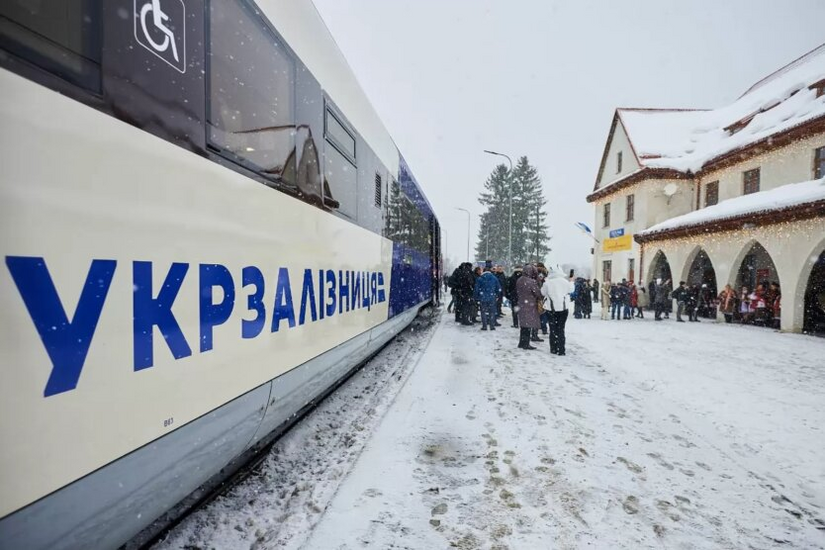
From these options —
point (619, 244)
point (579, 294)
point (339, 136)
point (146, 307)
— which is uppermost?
point (619, 244)

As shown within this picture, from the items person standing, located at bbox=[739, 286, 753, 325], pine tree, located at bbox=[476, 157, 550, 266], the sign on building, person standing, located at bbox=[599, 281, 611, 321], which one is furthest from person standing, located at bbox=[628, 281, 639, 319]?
pine tree, located at bbox=[476, 157, 550, 266]

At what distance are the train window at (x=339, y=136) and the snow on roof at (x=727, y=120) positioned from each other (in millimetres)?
16605

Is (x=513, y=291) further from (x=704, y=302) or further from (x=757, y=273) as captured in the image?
(x=757, y=273)

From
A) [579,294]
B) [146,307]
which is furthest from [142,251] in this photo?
[579,294]

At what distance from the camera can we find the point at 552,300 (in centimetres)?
782

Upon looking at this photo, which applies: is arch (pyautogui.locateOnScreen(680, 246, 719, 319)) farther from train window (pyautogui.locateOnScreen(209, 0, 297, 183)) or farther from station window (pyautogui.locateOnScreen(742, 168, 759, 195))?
train window (pyautogui.locateOnScreen(209, 0, 297, 183))

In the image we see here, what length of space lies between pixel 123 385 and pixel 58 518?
1.39ft

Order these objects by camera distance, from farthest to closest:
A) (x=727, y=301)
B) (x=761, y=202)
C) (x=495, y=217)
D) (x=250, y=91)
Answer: (x=495, y=217) → (x=727, y=301) → (x=761, y=202) → (x=250, y=91)

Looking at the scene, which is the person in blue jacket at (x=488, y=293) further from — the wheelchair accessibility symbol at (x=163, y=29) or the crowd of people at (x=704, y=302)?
the wheelchair accessibility symbol at (x=163, y=29)

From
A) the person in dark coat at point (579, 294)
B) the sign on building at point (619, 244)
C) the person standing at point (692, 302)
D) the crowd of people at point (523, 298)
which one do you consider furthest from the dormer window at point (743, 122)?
the crowd of people at point (523, 298)

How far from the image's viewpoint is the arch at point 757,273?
14562 mm

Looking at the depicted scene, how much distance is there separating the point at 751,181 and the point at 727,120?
6.38 metres

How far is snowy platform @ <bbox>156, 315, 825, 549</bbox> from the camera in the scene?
8.39ft

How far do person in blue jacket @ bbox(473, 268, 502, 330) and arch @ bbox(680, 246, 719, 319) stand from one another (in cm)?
1080
